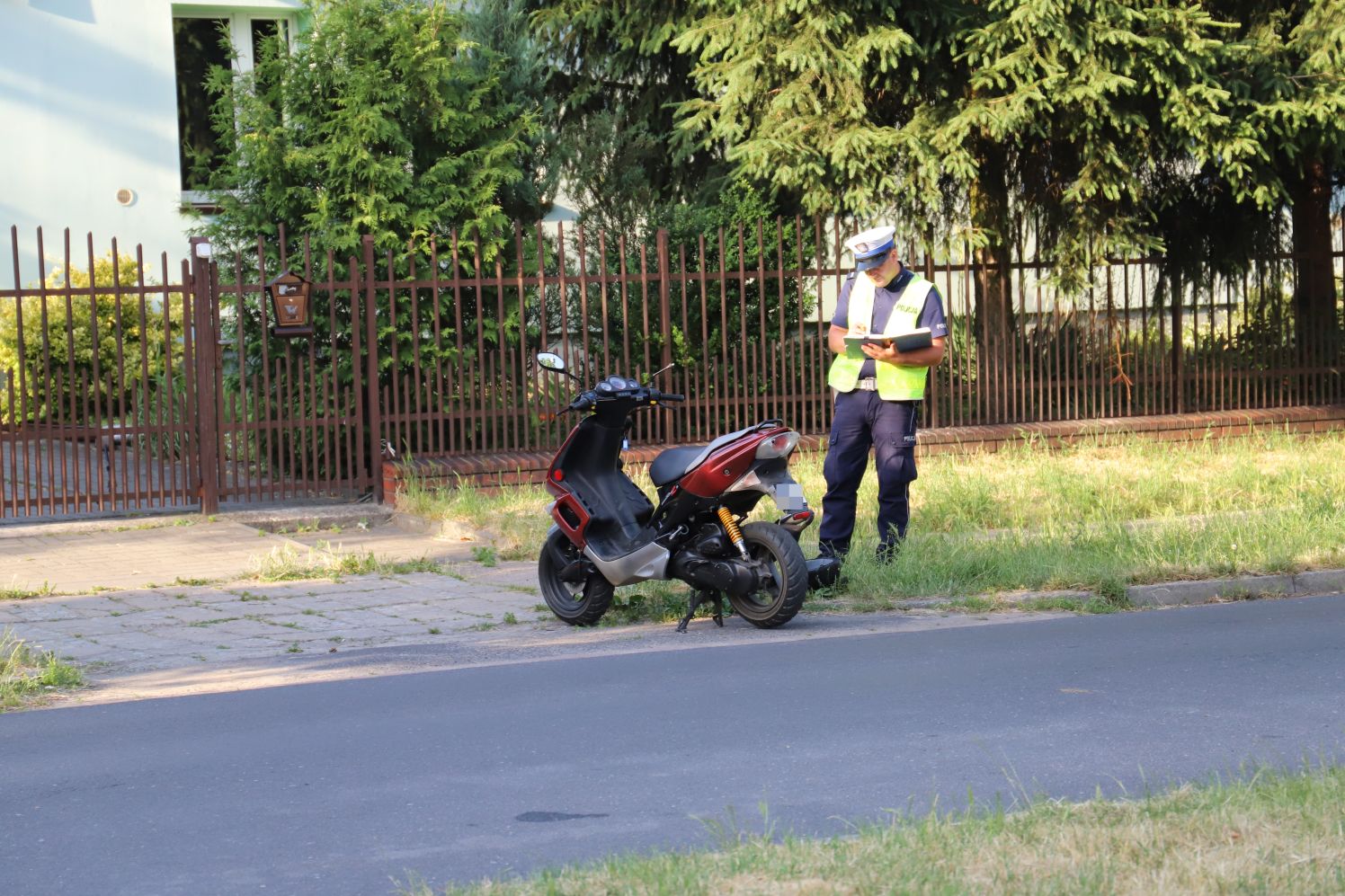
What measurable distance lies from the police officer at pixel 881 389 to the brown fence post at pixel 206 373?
547 cm

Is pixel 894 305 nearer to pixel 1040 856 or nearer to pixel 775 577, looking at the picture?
pixel 775 577

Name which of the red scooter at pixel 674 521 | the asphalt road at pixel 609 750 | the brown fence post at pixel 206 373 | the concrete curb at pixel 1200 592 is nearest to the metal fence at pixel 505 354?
the brown fence post at pixel 206 373

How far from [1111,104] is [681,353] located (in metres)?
4.20

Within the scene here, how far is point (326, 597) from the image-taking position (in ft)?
31.0

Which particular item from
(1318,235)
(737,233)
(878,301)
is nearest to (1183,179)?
(1318,235)

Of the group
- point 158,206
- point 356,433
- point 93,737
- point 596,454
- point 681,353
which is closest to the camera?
point 93,737

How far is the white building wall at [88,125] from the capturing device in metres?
17.9

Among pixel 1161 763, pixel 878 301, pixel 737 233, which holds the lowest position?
pixel 1161 763

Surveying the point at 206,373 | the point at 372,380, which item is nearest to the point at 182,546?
the point at 206,373

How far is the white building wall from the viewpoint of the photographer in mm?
17875

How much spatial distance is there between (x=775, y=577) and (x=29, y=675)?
11.1 feet

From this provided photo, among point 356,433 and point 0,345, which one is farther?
point 0,345

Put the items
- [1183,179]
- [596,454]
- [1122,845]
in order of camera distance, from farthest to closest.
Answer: [1183,179] → [596,454] → [1122,845]

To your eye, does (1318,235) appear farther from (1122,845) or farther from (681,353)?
(1122,845)
